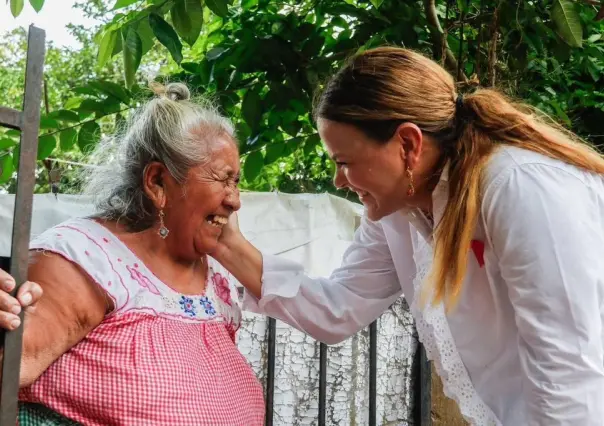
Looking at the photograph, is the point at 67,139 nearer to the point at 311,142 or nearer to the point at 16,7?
the point at 16,7


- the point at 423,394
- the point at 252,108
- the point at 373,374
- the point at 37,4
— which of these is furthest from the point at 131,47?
the point at 423,394

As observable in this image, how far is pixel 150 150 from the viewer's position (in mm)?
1983

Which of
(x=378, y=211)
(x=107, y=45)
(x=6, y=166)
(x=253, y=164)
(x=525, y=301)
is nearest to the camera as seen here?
(x=525, y=301)

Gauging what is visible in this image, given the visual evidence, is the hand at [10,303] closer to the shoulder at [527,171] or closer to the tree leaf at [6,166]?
the shoulder at [527,171]

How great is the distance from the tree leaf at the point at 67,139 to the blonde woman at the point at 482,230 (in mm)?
771

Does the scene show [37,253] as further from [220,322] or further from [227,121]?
[227,121]

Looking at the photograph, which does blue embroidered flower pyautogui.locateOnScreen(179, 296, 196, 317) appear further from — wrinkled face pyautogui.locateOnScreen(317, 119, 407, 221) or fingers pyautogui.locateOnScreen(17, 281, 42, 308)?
fingers pyautogui.locateOnScreen(17, 281, 42, 308)

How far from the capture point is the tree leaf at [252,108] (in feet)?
8.45

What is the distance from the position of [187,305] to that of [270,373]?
2.16 feet

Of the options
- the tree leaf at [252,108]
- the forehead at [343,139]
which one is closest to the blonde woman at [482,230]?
the forehead at [343,139]

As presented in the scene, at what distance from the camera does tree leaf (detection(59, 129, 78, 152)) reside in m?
2.48

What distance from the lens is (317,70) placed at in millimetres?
2541

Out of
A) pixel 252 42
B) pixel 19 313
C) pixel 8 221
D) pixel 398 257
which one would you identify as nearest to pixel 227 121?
pixel 252 42

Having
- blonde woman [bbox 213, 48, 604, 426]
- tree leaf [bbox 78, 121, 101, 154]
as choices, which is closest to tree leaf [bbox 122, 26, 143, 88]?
tree leaf [bbox 78, 121, 101, 154]
